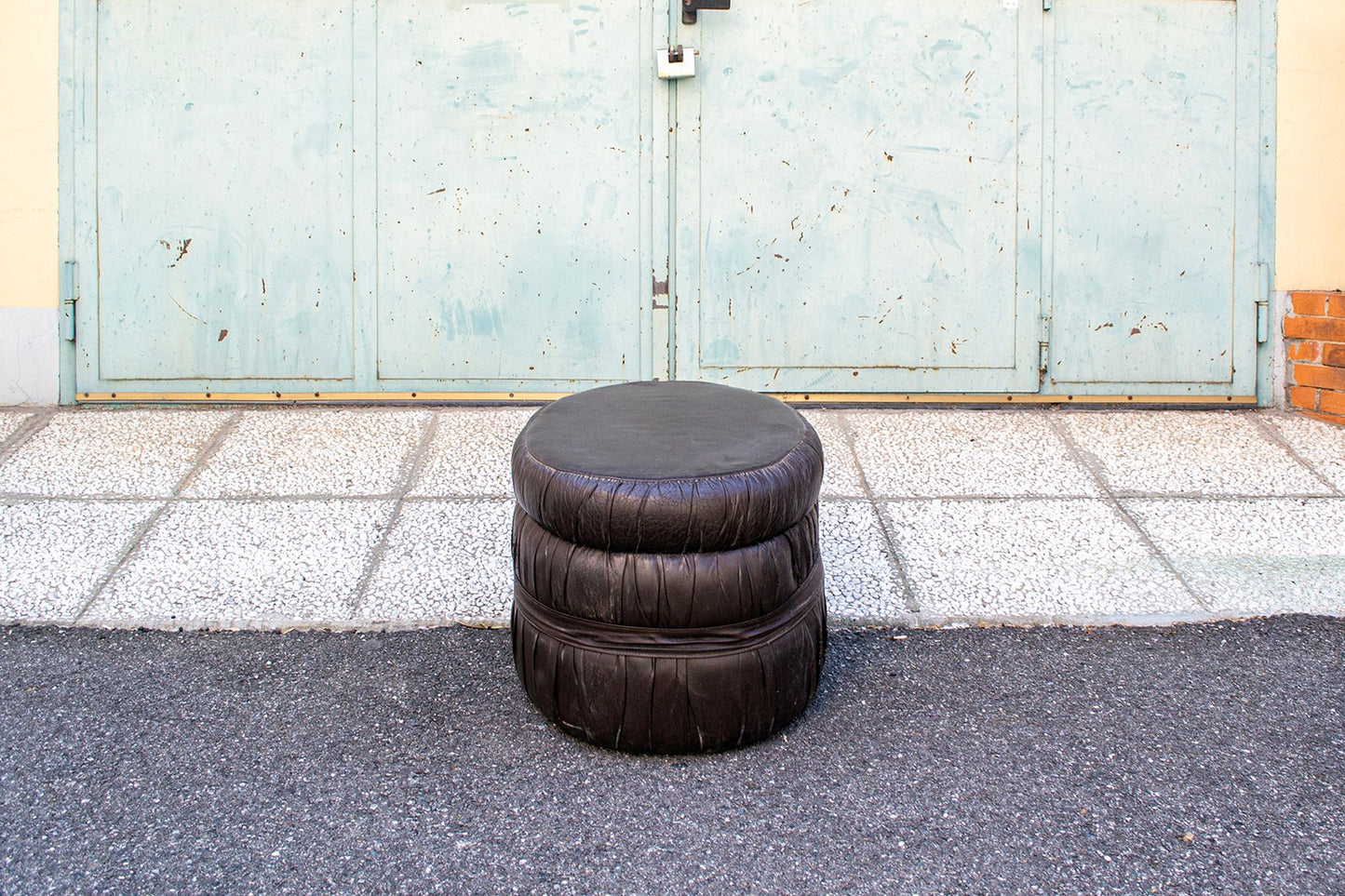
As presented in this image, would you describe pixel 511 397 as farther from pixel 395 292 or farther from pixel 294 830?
pixel 294 830

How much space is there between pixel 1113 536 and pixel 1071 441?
796mm

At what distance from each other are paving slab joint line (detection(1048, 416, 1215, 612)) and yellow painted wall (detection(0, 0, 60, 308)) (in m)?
4.37

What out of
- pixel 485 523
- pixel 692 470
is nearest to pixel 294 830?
pixel 692 470

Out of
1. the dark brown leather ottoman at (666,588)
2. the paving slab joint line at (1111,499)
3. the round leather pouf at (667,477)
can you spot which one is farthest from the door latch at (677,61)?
the dark brown leather ottoman at (666,588)

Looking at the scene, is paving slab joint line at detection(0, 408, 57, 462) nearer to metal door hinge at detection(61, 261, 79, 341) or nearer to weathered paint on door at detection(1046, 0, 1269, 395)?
metal door hinge at detection(61, 261, 79, 341)

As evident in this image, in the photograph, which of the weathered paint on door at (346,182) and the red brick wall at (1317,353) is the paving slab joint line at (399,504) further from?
the red brick wall at (1317,353)

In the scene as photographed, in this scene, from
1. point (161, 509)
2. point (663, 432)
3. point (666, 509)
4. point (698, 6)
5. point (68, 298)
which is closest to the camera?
point (666, 509)

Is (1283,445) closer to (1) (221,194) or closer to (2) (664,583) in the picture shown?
(2) (664,583)

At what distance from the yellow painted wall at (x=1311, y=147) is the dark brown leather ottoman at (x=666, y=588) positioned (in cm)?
339

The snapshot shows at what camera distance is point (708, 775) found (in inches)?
92.5

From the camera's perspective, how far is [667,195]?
464 cm

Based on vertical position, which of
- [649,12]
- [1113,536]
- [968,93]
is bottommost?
[1113,536]

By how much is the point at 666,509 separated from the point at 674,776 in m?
0.60

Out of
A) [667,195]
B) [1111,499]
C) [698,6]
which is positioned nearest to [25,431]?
[667,195]
